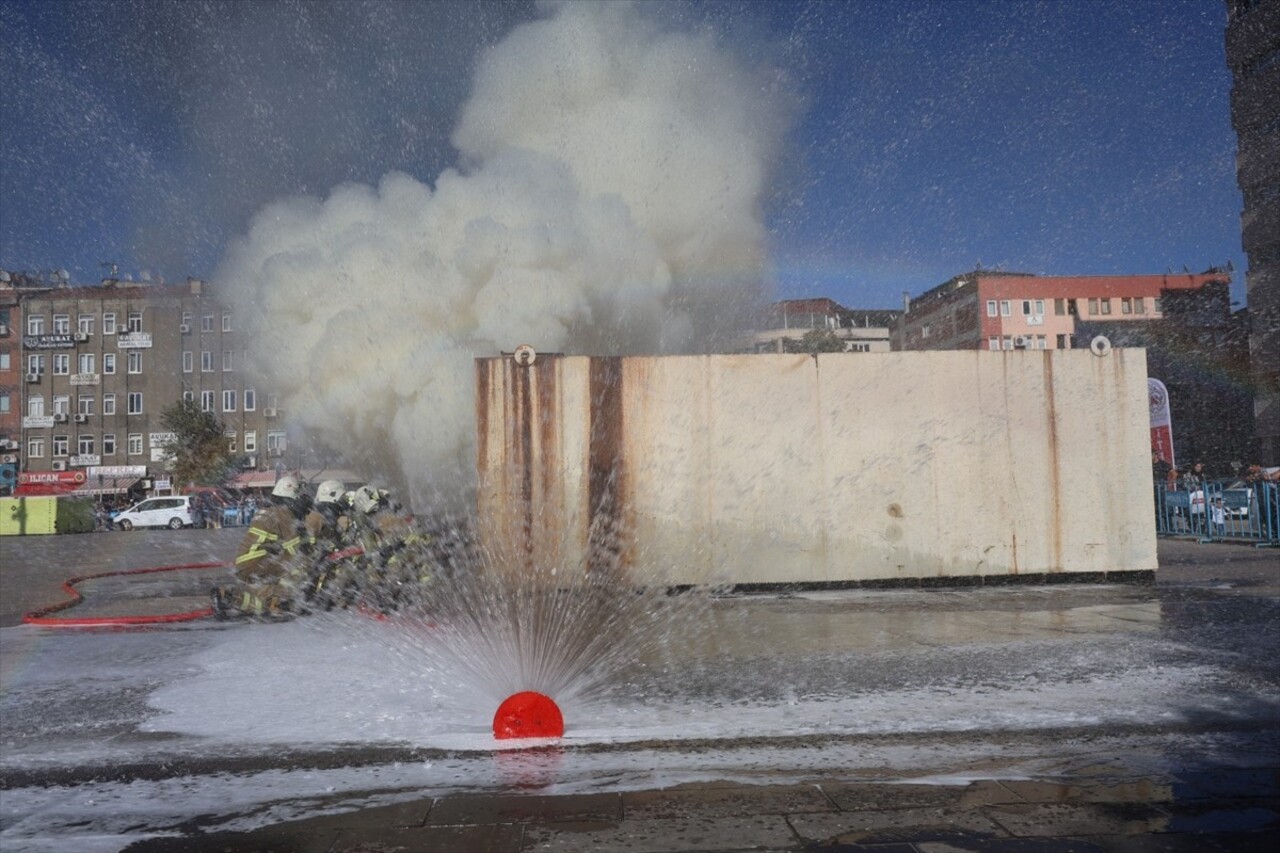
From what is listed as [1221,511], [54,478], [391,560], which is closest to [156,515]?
[54,478]

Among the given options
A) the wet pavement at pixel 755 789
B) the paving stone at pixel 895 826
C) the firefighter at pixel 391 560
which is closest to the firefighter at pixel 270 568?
the firefighter at pixel 391 560

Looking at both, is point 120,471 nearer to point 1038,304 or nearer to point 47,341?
point 47,341

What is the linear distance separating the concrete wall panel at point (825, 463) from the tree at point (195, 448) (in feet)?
150

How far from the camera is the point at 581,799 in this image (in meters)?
3.51

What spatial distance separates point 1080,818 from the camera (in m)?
3.18

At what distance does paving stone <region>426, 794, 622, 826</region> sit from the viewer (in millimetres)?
3316

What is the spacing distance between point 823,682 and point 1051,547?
532 cm

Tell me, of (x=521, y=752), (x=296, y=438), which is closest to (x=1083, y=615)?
(x=521, y=752)

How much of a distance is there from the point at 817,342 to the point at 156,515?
30.7 metres

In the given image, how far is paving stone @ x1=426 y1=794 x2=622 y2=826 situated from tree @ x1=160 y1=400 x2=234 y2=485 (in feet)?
168

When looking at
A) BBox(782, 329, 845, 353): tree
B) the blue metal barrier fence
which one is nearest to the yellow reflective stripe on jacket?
the blue metal barrier fence

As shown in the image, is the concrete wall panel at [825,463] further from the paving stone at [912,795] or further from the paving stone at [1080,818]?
the paving stone at [1080,818]

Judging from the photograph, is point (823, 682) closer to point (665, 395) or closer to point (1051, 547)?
point (665, 395)

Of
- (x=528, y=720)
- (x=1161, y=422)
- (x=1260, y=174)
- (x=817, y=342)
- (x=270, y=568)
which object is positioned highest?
(x=1260, y=174)
